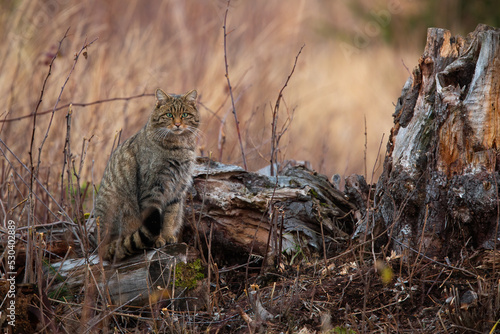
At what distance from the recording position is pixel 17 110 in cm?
574

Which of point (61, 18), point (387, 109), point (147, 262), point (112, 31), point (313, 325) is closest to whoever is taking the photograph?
point (313, 325)

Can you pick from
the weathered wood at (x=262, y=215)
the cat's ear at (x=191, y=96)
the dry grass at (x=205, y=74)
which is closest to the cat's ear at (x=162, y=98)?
the cat's ear at (x=191, y=96)

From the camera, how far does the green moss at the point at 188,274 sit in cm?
313

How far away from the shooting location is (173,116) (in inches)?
158

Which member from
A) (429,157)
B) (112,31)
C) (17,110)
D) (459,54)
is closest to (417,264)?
(429,157)

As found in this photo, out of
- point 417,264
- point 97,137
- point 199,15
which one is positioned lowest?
point 417,264

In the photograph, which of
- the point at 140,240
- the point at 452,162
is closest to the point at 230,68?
the point at 140,240

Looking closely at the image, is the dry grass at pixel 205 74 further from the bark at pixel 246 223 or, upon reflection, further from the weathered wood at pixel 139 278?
the weathered wood at pixel 139 278

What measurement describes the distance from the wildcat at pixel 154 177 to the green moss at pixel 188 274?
1.43ft

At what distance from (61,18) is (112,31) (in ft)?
6.20

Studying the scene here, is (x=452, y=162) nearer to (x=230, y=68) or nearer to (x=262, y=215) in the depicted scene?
(x=262, y=215)

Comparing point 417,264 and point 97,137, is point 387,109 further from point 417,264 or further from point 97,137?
point 417,264

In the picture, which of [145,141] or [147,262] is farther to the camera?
[145,141]

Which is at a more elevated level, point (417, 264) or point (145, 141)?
point (145, 141)
